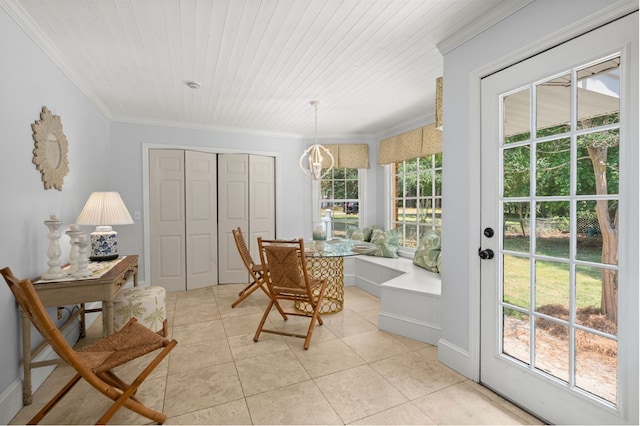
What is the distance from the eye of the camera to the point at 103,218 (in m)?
2.69

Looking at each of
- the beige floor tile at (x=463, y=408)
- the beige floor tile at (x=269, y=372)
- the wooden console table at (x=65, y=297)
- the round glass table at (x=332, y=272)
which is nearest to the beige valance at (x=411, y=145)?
the round glass table at (x=332, y=272)

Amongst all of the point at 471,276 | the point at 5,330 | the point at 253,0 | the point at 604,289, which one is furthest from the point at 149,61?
the point at 604,289

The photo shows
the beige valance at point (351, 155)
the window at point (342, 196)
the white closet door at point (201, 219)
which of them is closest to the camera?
the white closet door at point (201, 219)

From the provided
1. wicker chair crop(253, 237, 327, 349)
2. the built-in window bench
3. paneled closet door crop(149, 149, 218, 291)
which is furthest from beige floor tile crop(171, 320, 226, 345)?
the built-in window bench

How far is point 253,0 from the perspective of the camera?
182 cm

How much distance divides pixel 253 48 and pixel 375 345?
8.99 ft

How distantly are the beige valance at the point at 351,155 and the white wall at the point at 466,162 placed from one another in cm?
283

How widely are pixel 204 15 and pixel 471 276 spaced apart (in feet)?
8.44

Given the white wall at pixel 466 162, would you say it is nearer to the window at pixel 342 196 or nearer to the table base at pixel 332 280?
the table base at pixel 332 280

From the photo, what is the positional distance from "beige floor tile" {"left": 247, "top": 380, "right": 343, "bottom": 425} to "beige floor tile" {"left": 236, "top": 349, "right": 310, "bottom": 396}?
7 cm

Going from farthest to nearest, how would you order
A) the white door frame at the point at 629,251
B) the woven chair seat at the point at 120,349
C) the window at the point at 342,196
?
the window at the point at 342,196, the woven chair seat at the point at 120,349, the white door frame at the point at 629,251

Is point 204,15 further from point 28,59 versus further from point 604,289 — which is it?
point 604,289

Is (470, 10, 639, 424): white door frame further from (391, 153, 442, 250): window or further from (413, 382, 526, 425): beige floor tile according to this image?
(391, 153, 442, 250): window

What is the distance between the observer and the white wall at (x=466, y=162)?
1.80 metres
